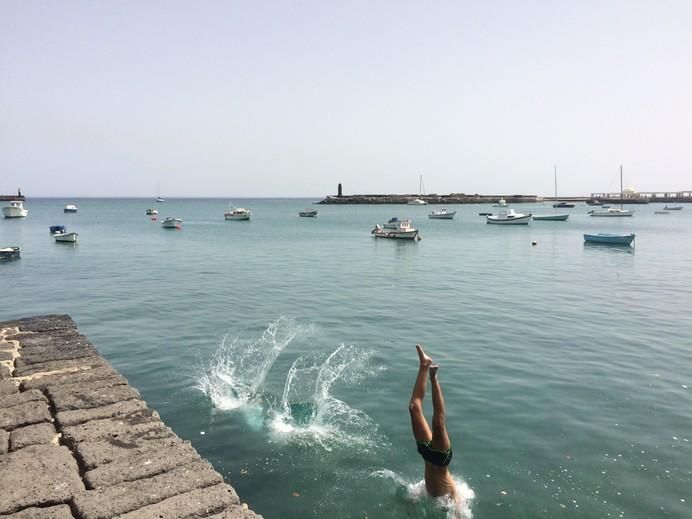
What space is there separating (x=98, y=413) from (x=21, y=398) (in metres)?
1.73

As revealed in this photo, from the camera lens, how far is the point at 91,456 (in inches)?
295

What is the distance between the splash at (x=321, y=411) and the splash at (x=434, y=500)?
1421mm

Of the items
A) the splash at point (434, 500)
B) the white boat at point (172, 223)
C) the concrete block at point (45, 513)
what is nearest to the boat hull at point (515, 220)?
the white boat at point (172, 223)

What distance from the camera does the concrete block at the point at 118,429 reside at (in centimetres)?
811

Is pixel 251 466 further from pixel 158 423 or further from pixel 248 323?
pixel 248 323

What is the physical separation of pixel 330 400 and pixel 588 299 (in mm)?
17448

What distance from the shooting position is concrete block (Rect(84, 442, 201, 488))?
6.92m

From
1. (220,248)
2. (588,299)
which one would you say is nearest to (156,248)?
(220,248)

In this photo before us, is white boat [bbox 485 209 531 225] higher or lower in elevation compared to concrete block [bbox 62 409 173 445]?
higher

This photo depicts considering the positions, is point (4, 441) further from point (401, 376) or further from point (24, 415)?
point (401, 376)

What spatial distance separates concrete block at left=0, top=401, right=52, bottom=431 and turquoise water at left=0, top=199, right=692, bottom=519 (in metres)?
2.67

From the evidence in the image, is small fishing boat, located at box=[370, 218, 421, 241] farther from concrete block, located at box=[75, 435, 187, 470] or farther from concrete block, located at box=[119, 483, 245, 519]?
concrete block, located at box=[119, 483, 245, 519]

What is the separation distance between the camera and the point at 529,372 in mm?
14133

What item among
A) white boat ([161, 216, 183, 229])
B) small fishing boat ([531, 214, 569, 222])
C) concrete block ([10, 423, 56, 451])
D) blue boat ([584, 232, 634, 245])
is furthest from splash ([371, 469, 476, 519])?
small fishing boat ([531, 214, 569, 222])
